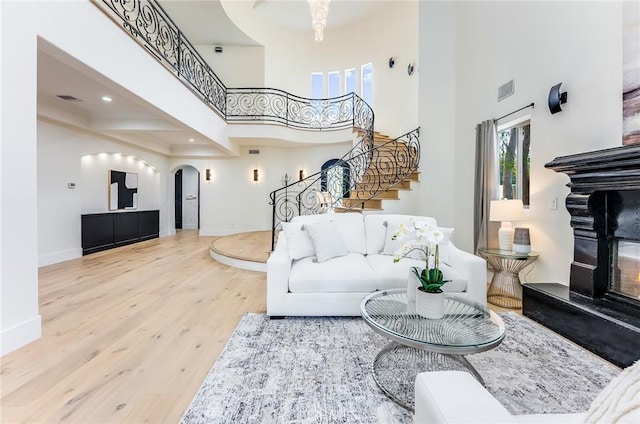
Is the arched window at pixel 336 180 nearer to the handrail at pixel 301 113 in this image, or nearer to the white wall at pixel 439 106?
the handrail at pixel 301 113

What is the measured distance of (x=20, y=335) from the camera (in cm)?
224

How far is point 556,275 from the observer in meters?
2.92

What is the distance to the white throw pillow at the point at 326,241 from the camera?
3.10 metres

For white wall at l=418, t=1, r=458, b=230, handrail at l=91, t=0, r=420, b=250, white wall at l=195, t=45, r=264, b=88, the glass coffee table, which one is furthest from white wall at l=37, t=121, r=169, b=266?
white wall at l=418, t=1, r=458, b=230

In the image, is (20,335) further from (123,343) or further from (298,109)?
(298,109)

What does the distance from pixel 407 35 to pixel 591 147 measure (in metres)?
5.87

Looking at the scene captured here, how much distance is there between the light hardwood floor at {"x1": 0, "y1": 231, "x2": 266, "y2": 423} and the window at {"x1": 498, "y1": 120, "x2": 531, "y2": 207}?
3.53m

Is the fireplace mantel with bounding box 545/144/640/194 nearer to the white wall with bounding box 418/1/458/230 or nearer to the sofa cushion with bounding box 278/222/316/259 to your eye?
the white wall with bounding box 418/1/458/230

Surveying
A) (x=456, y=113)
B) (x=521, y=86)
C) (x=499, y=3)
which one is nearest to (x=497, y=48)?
(x=499, y=3)

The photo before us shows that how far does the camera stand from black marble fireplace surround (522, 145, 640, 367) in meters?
A: 2.03

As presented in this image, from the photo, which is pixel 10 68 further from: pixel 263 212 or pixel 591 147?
pixel 263 212

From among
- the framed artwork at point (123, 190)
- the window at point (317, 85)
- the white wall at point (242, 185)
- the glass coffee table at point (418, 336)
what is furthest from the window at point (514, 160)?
the framed artwork at point (123, 190)

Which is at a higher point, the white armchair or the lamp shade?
the lamp shade

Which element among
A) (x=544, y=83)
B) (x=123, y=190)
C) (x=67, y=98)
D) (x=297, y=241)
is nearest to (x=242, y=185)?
(x=123, y=190)
